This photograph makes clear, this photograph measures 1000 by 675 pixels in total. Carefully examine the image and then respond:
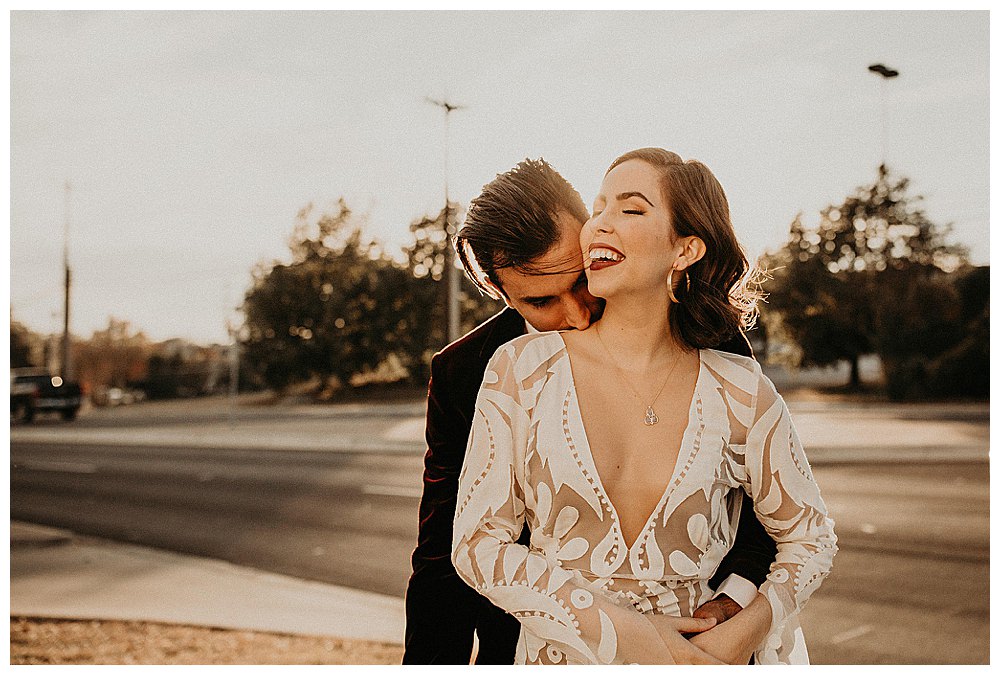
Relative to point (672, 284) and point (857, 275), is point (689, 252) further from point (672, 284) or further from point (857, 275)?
point (857, 275)

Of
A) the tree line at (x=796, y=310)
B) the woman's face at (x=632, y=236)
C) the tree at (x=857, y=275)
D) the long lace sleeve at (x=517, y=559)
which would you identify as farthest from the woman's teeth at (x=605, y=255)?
the tree at (x=857, y=275)

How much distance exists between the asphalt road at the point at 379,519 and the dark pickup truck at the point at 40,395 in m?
3.35

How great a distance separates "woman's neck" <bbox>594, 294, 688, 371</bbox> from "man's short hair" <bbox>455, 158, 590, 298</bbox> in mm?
215

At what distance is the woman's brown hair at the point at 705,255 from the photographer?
173cm

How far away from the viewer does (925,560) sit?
17.4 ft

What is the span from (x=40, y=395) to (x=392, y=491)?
1141 centimetres

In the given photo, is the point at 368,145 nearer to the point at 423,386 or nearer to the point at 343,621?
the point at 343,621

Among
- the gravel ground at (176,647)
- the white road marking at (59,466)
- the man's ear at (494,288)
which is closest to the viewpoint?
the man's ear at (494,288)

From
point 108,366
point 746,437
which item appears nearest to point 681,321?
point 746,437

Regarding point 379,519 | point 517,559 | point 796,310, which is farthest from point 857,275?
point 517,559

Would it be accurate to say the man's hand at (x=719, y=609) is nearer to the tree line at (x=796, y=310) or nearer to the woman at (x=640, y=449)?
the woman at (x=640, y=449)

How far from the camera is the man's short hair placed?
1.91 metres

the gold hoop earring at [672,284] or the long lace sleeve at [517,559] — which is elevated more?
the gold hoop earring at [672,284]
